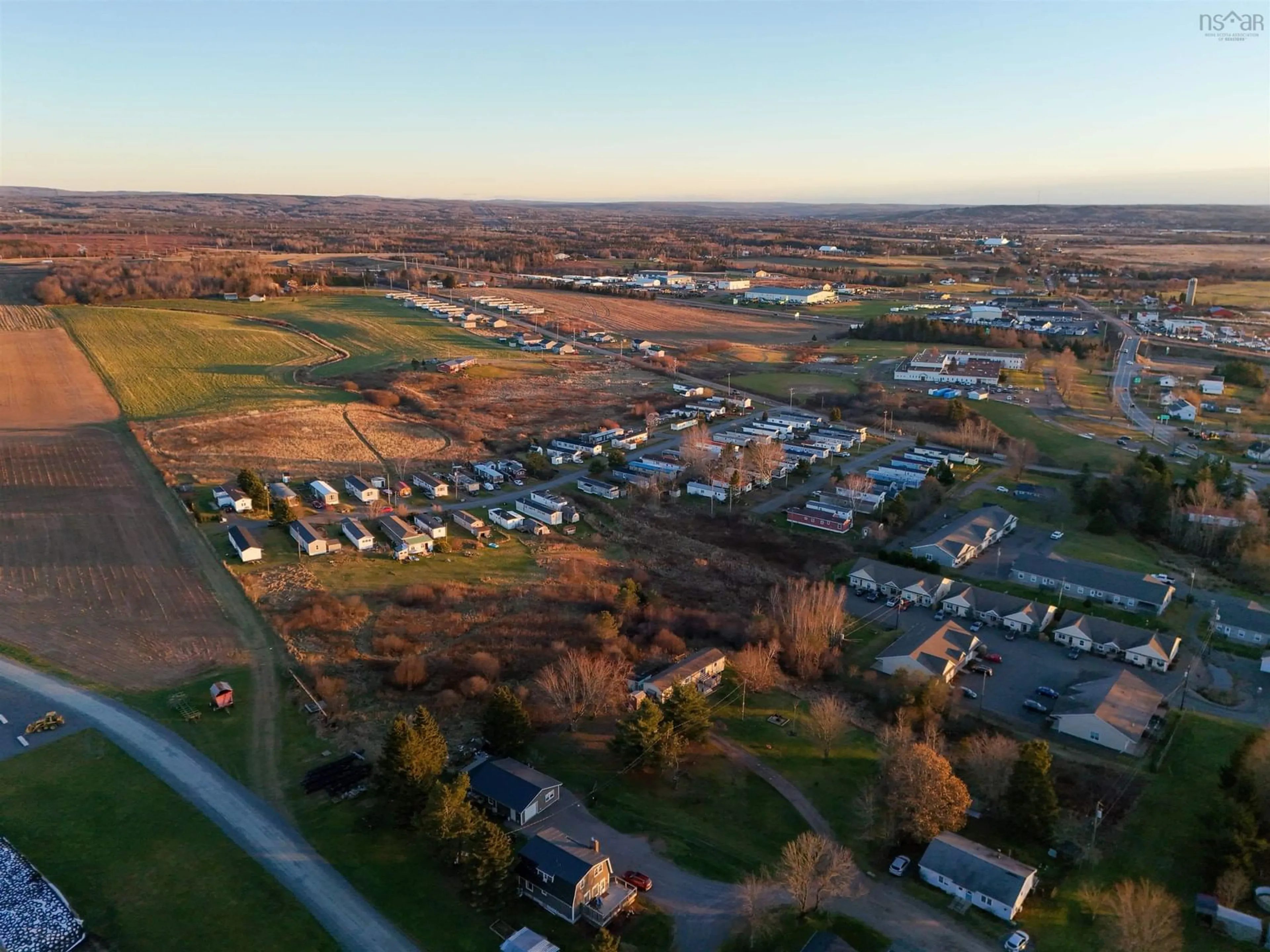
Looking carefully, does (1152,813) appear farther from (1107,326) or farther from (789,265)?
(789,265)

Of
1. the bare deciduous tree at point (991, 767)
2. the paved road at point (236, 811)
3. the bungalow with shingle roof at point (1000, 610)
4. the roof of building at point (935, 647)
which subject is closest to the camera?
the paved road at point (236, 811)

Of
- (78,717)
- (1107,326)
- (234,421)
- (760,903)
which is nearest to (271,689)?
(78,717)

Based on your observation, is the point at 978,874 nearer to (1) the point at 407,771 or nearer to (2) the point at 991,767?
(2) the point at 991,767

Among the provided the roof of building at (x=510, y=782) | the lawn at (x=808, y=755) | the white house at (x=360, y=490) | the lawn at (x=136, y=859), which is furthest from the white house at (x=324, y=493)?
the lawn at (x=808, y=755)

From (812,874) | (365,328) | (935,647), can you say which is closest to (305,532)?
(935,647)

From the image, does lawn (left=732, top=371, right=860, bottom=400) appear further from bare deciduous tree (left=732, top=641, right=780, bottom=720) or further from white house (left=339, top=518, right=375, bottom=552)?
bare deciduous tree (left=732, top=641, right=780, bottom=720)

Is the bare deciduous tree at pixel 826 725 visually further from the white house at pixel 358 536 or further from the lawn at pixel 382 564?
the white house at pixel 358 536
